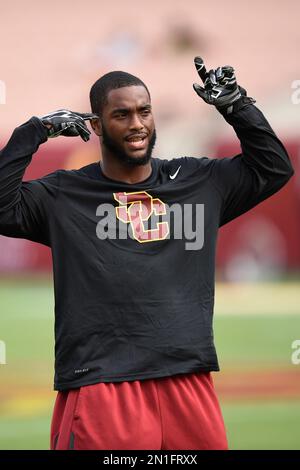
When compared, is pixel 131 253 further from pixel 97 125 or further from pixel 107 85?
pixel 107 85

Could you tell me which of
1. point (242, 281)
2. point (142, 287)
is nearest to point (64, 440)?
point (142, 287)

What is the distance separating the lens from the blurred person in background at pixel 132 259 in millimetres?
3633

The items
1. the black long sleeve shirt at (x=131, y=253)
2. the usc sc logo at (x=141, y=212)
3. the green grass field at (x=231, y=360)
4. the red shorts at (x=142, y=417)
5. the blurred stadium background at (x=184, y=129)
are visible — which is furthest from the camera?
the blurred stadium background at (x=184, y=129)

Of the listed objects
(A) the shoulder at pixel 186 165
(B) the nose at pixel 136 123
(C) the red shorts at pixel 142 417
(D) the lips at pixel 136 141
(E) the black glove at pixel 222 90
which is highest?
(E) the black glove at pixel 222 90

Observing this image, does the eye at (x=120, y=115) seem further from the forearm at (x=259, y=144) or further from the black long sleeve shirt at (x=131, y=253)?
the forearm at (x=259, y=144)

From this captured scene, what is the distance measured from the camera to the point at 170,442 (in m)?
3.63

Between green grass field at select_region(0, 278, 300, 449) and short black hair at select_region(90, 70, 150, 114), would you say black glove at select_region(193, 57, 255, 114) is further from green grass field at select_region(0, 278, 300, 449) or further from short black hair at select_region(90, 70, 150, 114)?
green grass field at select_region(0, 278, 300, 449)

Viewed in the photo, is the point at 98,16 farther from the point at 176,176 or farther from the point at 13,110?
the point at 176,176

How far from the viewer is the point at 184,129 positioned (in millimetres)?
19344

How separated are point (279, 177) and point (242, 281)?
1349 centimetres

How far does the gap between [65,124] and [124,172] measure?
0.29 meters

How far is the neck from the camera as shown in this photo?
3896mm

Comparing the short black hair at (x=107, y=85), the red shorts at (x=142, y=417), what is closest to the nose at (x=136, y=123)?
the short black hair at (x=107, y=85)

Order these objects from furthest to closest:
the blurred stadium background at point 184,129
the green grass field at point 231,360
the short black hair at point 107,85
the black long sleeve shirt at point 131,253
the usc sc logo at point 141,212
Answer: the blurred stadium background at point 184,129, the green grass field at point 231,360, the short black hair at point 107,85, the usc sc logo at point 141,212, the black long sleeve shirt at point 131,253
